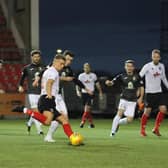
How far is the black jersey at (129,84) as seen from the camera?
15250mm

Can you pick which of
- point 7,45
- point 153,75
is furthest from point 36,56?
point 7,45

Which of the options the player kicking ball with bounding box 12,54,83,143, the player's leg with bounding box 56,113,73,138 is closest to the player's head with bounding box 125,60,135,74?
the player kicking ball with bounding box 12,54,83,143

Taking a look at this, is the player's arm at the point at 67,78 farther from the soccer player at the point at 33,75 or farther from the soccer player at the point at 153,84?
the soccer player at the point at 153,84

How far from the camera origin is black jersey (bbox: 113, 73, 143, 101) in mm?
15250

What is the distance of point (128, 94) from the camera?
50.1ft

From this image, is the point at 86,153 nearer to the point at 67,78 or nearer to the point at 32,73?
the point at 67,78

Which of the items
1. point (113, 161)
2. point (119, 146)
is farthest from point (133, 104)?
point (113, 161)

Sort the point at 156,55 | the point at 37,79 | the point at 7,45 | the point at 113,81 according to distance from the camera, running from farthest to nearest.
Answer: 1. the point at 7,45
2. the point at 156,55
3. the point at 113,81
4. the point at 37,79

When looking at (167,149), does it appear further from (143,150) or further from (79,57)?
(79,57)

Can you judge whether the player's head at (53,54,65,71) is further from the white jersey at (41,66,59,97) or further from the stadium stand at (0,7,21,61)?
the stadium stand at (0,7,21,61)

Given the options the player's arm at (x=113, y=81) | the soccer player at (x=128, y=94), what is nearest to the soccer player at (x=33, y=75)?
the player's arm at (x=113, y=81)

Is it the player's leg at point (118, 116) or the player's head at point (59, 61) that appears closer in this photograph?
the player's head at point (59, 61)

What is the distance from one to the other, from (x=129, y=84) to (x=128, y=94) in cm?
26

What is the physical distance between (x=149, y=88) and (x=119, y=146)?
362 centimetres
